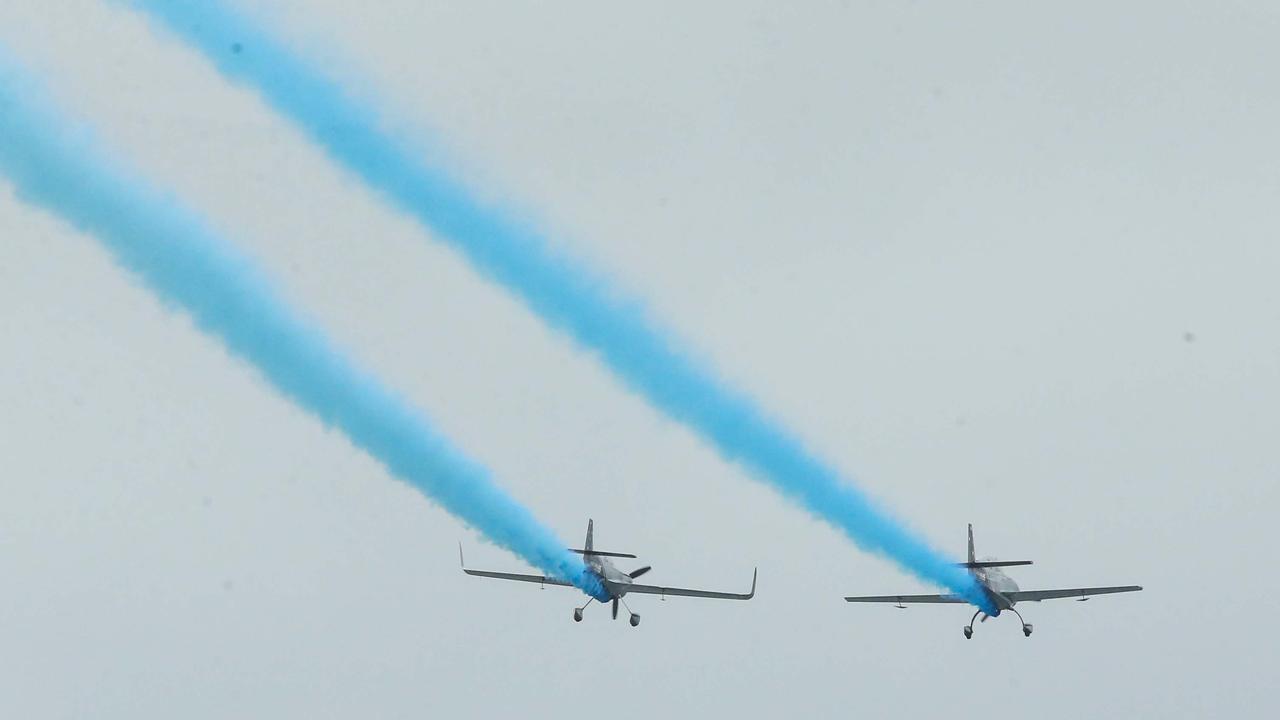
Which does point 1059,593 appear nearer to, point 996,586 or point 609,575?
point 996,586

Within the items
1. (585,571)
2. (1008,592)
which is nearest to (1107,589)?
(1008,592)

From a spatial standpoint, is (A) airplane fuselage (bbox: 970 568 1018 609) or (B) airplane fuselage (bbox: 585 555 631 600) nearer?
(B) airplane fuselage (bbox: 585 555 631 600)

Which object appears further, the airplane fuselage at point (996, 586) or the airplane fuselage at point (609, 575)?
the airplane fuselage at point (996, 586)

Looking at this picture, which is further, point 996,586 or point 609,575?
point 996,586

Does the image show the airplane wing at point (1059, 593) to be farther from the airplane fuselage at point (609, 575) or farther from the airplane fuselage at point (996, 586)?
the airplane fuselage at point (609, 575)

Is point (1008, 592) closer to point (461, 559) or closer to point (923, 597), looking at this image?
point (923, 597)

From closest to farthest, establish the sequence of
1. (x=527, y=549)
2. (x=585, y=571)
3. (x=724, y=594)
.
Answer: (x=527, y=549), (x=585, y=571), (x=724, y=594)

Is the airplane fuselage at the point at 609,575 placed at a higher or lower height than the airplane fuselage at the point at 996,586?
lower

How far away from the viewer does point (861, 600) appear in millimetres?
68938

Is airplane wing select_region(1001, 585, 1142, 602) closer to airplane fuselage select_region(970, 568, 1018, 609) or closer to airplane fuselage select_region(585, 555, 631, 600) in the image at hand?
airplane fuselage select_region(970, 568, 1018, 609)

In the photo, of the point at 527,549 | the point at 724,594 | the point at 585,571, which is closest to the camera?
the point at 527,549

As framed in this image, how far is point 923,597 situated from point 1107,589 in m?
6.10

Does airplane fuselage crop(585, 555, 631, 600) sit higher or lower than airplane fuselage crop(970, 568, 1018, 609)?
→ lower

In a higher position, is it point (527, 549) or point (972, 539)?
point (972, 539)
